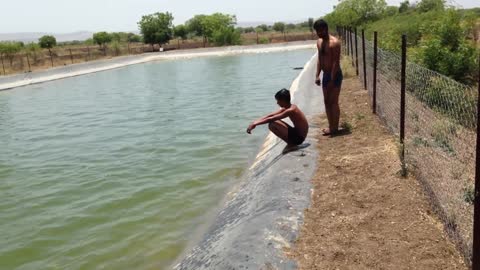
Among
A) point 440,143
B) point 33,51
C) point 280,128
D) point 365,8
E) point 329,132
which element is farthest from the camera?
point 33,51

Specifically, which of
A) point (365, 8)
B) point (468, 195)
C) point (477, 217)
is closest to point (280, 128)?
point (468, 195)

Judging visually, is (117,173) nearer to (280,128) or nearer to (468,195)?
(280,128)

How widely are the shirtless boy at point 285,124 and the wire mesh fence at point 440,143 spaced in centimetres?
155

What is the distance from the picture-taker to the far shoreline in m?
32.6

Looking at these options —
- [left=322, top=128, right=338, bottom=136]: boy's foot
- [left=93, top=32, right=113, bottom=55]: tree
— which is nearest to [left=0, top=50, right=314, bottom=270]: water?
[left=322, top=128, right=338, bottom=136]: boy's foot

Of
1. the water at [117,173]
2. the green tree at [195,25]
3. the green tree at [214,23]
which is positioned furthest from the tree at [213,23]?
the water at [117,173]

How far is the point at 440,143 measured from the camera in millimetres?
6609

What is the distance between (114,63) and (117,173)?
36.0 meters

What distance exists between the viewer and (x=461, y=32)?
12.5m

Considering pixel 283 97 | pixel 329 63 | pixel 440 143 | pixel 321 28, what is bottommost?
pixel 440 143

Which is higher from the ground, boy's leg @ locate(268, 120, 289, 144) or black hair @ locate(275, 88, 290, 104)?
black hair @ locate(275, 88, 290, 104)

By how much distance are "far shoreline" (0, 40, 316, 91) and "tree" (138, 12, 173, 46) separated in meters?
15.9

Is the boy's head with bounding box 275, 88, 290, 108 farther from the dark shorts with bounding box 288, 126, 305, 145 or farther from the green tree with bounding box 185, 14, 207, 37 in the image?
the green tree with bounding box 185, 14, 207, 37

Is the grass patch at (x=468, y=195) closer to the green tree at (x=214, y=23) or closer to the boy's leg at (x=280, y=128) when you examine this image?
the boy's leg at (x=280, y=128)
